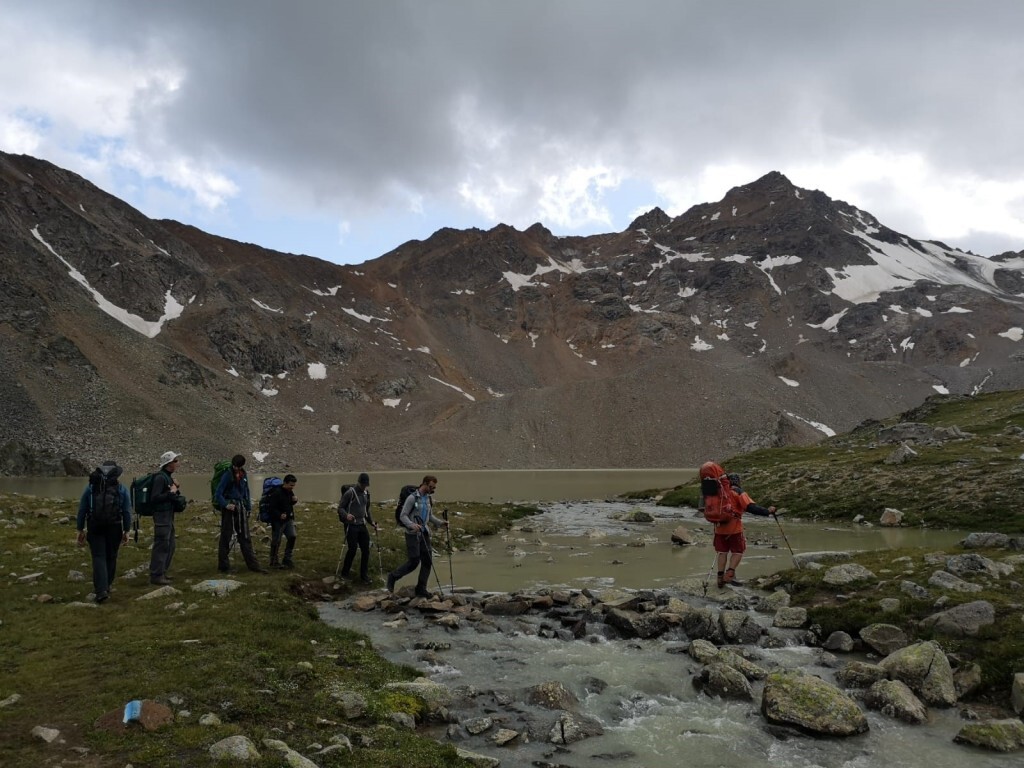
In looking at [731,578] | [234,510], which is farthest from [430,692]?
[731,578]

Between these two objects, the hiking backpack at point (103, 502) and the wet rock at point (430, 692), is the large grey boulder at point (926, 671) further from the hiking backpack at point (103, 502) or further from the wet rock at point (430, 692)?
the hiking backpack at point (103, 502)

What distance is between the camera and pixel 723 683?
407 inches

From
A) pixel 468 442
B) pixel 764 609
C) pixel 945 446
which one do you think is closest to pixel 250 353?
pixel 468 442

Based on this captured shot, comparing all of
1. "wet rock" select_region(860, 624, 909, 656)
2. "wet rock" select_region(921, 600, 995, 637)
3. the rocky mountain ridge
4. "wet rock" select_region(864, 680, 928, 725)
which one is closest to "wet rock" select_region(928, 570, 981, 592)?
"wet rock" select_region(921, 600, 995, 637)

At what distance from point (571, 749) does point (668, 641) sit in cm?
552

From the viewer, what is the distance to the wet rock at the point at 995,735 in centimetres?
816

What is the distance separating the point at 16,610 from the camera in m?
12.7

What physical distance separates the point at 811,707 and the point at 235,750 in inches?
314

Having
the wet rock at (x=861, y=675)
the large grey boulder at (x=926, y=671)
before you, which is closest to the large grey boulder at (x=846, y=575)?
the large grey boulder at (x=926, y=671)

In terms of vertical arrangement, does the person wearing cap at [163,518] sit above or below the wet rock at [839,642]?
above

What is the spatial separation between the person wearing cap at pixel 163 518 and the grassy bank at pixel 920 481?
30673 mm

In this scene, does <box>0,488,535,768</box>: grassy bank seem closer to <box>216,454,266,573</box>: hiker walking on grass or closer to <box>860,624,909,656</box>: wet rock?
<box>216,454,266,573</box>: hiker walking on grass

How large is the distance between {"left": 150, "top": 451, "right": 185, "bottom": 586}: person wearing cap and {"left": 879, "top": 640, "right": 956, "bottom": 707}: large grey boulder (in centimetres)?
1601

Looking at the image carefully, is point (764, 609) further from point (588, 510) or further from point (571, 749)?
point (588, 510)
